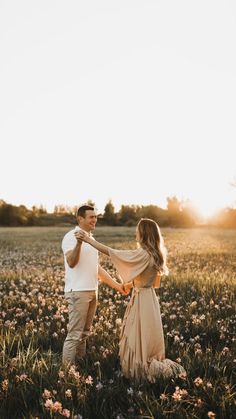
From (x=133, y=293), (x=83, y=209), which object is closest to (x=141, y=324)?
(x=133, y=293)

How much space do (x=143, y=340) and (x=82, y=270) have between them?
3.97 feet

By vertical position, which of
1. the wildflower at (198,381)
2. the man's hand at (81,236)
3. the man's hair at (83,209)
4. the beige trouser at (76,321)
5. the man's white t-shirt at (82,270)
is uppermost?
the man's hair at (83,209)

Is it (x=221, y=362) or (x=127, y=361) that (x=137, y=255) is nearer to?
(x=127, y=361)

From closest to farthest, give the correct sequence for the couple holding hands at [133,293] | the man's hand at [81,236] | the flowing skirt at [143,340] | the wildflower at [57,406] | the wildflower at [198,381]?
the wildflower at [57,406], the wildflower at [198,381], the flowing skirt at [143,340], the couple holding hands at [133,293], the man's hand at [81,236]

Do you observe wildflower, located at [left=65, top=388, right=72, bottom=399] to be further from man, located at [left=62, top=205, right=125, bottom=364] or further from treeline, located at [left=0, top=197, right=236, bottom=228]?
treeline, located at [left=0, top=197, right=236, bottom=228]

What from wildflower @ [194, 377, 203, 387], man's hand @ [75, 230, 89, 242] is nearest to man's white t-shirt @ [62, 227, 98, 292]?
man's hand @ [75, 230, 89, 242]

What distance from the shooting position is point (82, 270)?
5828mm

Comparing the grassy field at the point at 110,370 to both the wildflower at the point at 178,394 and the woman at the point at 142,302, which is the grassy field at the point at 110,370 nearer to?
the wildflower at the point at 178,394

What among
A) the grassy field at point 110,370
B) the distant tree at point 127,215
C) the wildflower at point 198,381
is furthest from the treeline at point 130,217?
the wildflower at point 198,381

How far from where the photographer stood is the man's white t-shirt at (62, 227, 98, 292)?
576cm

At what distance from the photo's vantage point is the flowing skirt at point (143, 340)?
514 centimetres

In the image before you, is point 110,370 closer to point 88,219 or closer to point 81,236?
point 81,236

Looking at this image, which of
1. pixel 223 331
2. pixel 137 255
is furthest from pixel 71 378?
pixel 223 331

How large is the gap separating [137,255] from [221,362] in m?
1.61
